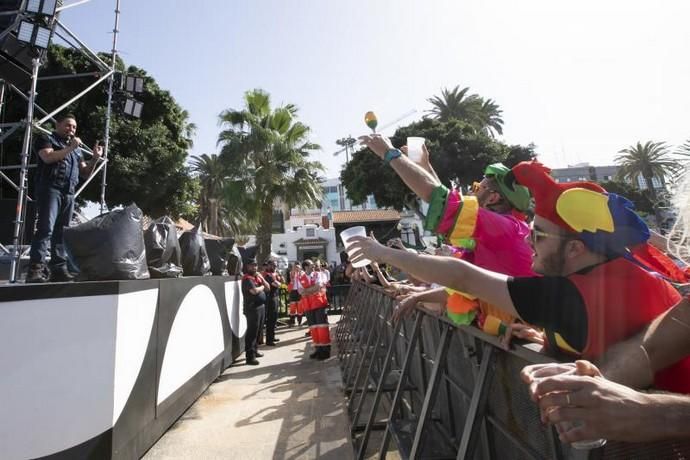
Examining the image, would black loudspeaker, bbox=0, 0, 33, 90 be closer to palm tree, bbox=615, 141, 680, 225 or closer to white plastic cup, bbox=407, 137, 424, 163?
white plastic cup, bbox=407, 137, 424, 163

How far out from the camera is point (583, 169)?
66.3 metres

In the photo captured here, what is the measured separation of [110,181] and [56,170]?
11.5 m

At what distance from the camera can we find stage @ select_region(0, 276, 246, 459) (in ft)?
7.41

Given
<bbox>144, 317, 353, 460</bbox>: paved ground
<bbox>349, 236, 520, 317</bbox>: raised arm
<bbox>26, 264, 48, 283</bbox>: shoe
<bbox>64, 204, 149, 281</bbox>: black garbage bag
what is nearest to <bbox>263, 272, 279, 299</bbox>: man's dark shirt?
<bbox>144, 317, 353, 460</bbox>: paved ground

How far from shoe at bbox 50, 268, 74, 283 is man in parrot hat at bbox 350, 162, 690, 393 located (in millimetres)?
3439

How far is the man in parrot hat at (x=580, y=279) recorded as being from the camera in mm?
1099

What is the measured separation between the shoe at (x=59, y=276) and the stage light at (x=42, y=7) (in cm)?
468

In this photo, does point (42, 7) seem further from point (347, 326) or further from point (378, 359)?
point (347, 326)

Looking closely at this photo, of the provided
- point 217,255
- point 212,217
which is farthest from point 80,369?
point 212,217

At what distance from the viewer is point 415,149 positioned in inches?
92.4

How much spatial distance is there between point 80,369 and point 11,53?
6.38 metres

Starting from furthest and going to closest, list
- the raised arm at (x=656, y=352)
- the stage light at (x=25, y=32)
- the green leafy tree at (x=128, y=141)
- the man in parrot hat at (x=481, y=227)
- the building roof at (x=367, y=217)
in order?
the building roof at (x=367, y=217) → the green leafy tree at (x=128, y=141) → the stage light at (x=25, y=32) → the man in parrot hat at (x=481, y=227) → the raised arm at (x=656, y=352)

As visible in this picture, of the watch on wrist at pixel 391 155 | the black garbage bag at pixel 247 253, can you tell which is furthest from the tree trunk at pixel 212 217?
the watch on wrist at pixel 391 155

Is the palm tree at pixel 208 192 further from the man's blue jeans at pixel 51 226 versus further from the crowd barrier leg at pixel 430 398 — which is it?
the crowd barrier leg at pixel 430 398
